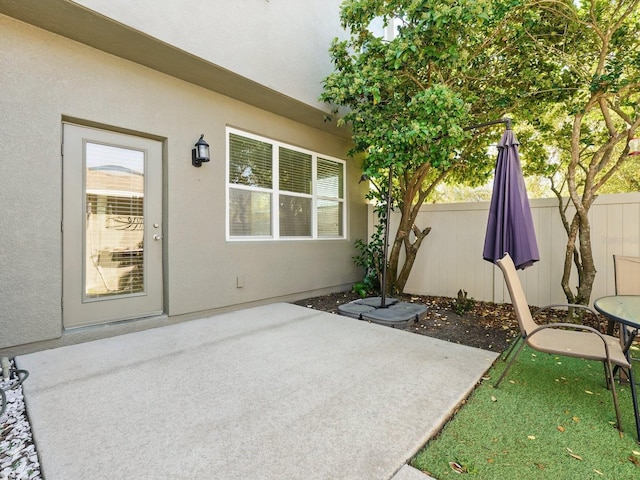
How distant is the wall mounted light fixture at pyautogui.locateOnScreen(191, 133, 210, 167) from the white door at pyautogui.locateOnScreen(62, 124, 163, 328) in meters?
0.42

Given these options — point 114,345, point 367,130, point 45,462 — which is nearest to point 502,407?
point 45,462

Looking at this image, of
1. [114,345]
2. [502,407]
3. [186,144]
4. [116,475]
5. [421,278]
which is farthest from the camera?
[421,278]

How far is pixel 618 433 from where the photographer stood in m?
1.95

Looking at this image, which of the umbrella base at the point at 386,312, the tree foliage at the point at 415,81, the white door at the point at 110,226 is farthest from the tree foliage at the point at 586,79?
the white door at the point at 110,226

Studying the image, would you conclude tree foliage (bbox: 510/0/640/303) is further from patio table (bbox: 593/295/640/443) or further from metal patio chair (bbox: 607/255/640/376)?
patio table (bbox: 593/295/640/443)

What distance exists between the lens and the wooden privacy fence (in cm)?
442

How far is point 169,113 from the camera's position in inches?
162

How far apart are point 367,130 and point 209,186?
253 centimetres

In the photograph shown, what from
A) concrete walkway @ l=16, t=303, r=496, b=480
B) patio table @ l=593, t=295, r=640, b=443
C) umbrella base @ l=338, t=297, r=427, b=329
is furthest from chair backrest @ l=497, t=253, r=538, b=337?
umbrella base @ l=338, t=297, r=427, b=329

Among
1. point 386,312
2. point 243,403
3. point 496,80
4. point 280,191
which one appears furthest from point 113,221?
point 496,80

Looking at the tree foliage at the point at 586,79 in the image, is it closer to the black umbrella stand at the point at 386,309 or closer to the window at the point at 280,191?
the black umbrella stand at the point at 386,309

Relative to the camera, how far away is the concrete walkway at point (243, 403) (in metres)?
1.67

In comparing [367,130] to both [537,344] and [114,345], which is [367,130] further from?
[114,345]

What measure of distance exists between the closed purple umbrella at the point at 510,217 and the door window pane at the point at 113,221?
418 cm
